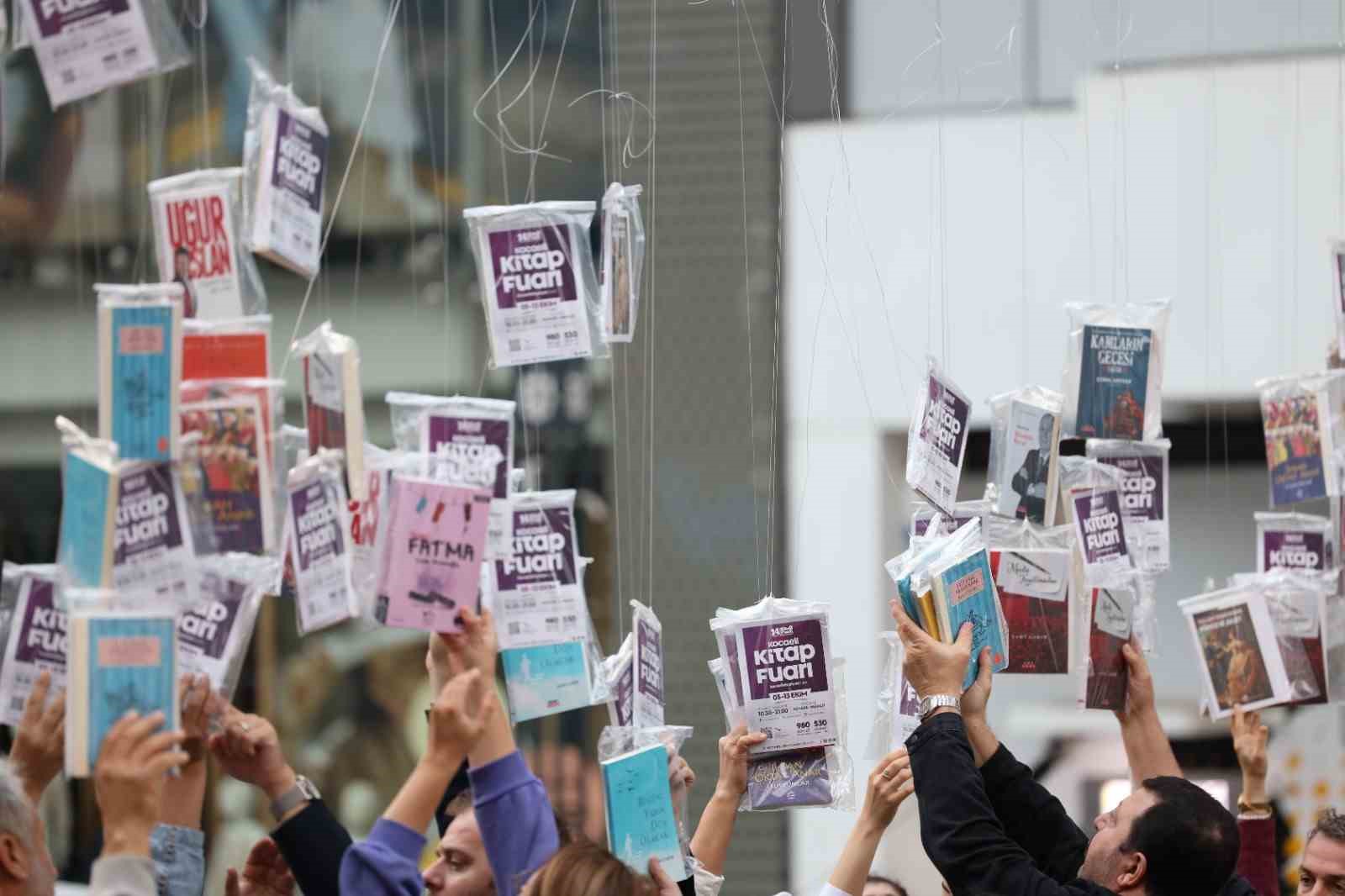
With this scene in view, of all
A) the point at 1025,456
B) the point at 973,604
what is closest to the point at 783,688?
the point at 973,604

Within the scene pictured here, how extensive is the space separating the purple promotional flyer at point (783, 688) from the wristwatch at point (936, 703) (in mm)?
354

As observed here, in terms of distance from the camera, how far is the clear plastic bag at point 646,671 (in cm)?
321

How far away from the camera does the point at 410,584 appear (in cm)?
264

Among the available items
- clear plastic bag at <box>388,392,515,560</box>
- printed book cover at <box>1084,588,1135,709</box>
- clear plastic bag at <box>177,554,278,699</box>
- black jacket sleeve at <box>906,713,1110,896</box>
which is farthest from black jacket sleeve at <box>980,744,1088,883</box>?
clear plastic bag at <box>177,554,278,699</box>

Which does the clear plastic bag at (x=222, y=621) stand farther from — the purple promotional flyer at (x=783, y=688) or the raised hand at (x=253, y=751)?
the purple promotional flyer at (x=783, y=688)

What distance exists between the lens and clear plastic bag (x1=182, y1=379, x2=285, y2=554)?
2609 millimetres

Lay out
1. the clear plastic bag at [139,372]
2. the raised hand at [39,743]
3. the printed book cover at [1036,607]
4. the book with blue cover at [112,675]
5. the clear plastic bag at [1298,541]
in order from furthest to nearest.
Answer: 1. the clear plastic bag at [1298,541]
2. the printed book cover at [1036,607]
3. the raised hand at [39,743]
4. the clear plastic bag at [139,372]
5. the book with blue cover at [112,675]

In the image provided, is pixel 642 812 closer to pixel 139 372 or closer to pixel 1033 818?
pixel 1033 818

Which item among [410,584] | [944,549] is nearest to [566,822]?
[410,584]

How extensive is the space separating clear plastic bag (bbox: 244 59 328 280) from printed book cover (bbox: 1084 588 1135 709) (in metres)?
1.58

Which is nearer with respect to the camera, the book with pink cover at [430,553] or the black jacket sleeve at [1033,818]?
the book with pink cover at [430,553]

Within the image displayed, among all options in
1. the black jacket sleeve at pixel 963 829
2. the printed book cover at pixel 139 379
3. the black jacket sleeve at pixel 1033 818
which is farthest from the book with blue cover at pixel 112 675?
the black jacket sleeve at pixel 1033 818

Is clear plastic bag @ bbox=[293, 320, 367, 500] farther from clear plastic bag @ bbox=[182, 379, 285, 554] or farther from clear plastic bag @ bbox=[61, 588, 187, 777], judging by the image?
clear plastic bag @ bbox=[61, 588, 187, 777]

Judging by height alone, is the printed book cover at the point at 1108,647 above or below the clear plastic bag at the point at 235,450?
below
